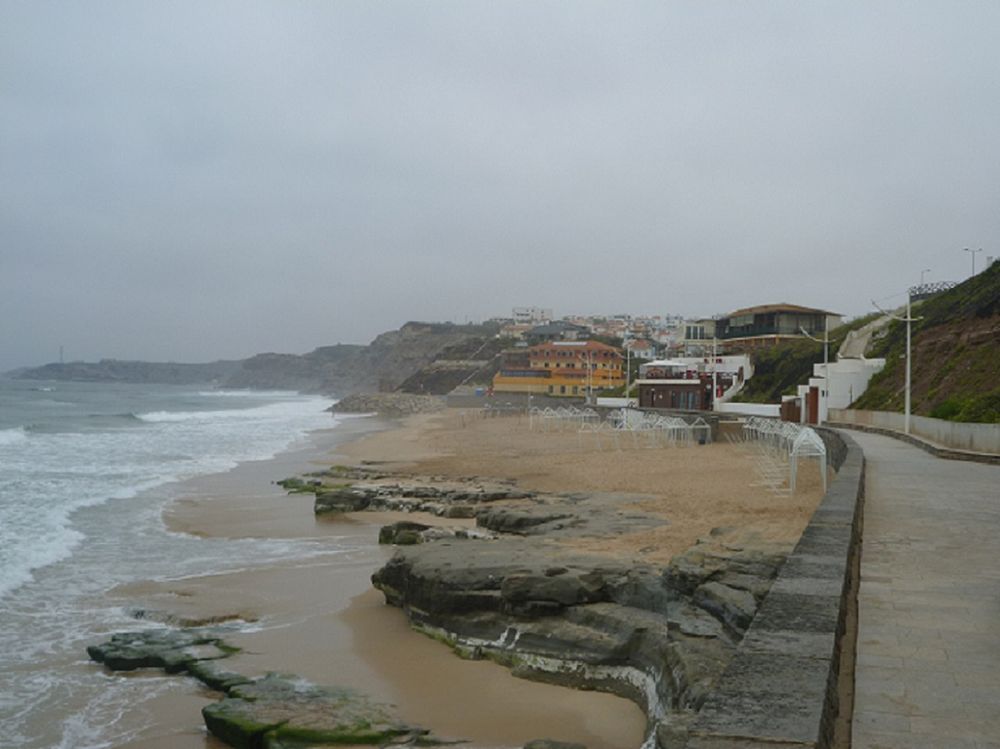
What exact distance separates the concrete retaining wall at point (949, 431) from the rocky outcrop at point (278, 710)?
15.0 metres

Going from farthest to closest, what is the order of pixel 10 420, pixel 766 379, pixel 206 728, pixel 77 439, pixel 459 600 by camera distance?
pixel 10 420, pixel 766 379, pixel 77 439, pixel 459 600, pixel 206 728

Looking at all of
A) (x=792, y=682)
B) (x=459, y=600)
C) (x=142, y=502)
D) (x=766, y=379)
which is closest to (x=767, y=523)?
(x=459, y=600)

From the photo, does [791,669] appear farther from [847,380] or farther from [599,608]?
[847,380]

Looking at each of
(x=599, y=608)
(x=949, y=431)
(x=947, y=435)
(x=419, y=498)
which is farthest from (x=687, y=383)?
(x=599, y=608)

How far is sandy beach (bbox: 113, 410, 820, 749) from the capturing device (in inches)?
316

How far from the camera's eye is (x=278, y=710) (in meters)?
7.84

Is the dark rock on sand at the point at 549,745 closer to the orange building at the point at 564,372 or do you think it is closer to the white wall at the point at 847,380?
the white wall at the point at 847,380

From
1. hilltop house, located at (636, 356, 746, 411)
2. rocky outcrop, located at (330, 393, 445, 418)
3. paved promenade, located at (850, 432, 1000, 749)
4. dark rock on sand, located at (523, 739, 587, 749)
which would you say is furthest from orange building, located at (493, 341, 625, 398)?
dark rock on sand, located at (523, 739, 587, 749)

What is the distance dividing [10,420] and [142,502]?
155 ft

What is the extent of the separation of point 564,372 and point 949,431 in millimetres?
73067

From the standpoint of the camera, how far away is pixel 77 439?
145ft

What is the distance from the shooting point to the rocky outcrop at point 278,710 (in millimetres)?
7379

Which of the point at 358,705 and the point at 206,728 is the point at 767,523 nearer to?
the point at 358,705

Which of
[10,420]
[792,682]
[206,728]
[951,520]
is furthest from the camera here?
[10,420]
